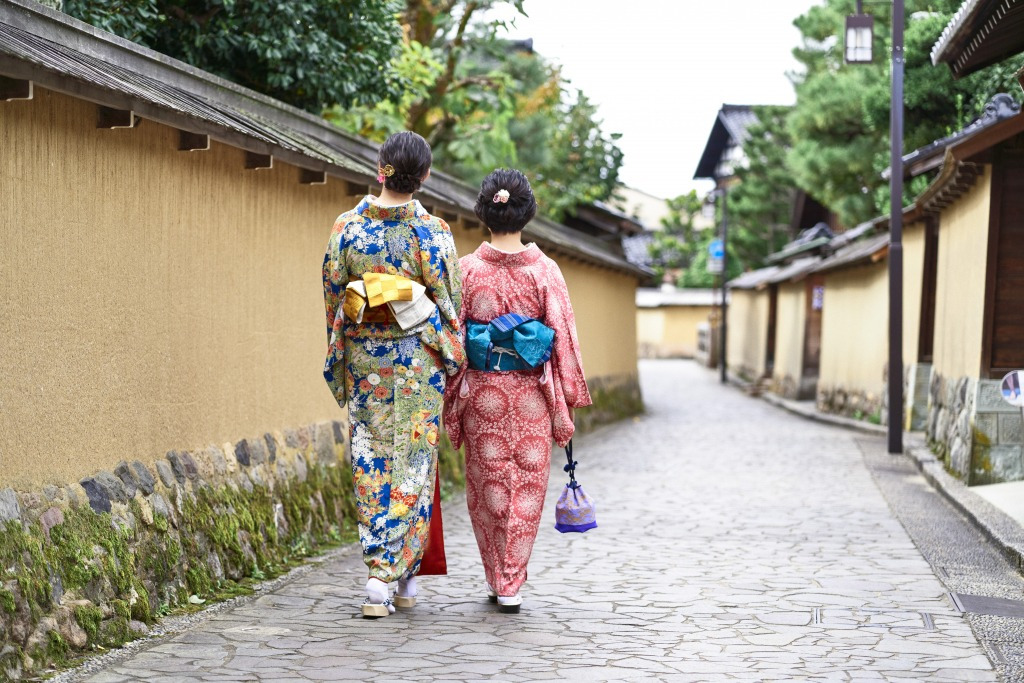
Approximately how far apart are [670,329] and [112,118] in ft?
175

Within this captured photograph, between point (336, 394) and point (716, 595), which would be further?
point (716, 595)

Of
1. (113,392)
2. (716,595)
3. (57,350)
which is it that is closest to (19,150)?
(57,350)

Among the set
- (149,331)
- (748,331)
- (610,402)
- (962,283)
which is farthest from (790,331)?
(149,331)

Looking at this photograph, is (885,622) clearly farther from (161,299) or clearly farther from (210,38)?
(210,38)

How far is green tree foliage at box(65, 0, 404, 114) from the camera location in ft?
37.5

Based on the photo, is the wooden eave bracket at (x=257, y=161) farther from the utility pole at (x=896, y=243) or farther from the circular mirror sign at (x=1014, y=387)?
the utility pole at (x=896, y=243)

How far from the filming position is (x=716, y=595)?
22.7 ft

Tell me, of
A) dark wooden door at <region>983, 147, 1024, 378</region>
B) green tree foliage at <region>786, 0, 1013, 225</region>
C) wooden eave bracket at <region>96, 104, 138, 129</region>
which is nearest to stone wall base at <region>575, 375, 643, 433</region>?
green tree foliage at <region>786, 0, 1013, 225</region>

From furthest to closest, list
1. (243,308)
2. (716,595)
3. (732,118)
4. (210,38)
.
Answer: (732,118) → (210,38) → (243,308) → (716,595)

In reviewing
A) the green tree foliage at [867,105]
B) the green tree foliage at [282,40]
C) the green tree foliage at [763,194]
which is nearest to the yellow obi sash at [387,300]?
the green tree foliage at [282,40]

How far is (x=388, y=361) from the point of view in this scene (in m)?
6.12

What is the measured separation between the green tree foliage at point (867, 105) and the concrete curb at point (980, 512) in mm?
6180

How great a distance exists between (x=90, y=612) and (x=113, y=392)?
3.74ft

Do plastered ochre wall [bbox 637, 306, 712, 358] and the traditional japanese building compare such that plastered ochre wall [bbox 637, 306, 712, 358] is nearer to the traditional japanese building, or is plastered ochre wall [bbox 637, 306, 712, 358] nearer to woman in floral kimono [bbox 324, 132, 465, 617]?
the traditional japanese building
